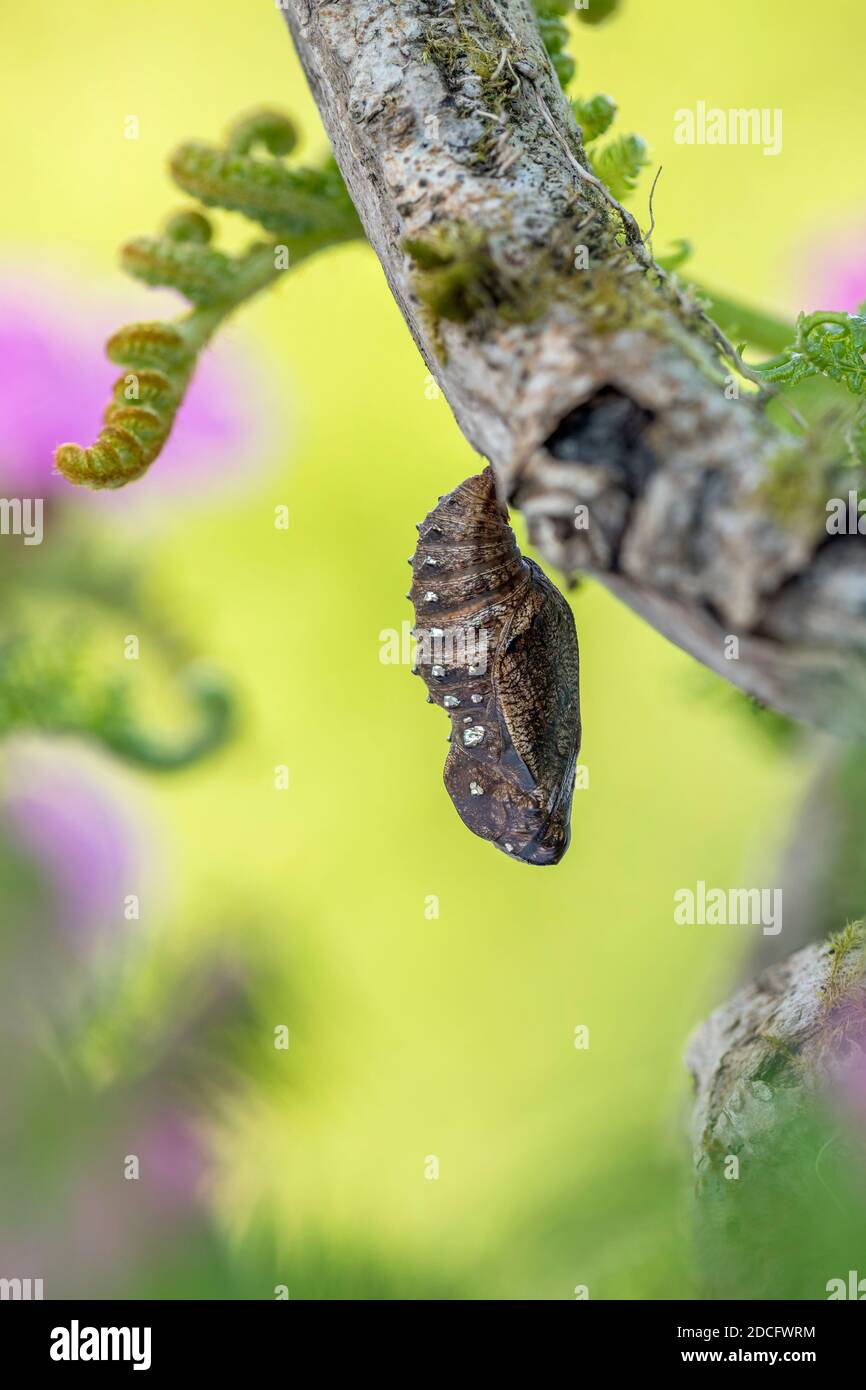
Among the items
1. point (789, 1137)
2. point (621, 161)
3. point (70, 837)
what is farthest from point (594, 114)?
point (70, 837)

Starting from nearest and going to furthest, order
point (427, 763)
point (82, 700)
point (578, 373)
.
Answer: point (578, 373)
point (82, 700)
point (427, 763)

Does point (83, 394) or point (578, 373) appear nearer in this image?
point (578, 373)

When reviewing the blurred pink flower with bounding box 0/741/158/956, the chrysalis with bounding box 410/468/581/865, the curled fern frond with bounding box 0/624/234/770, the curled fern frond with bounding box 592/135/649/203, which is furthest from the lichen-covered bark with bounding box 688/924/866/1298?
the blurred pink flower with bounding box 0/741/158/956

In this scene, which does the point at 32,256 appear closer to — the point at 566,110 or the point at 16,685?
the point at 16,685

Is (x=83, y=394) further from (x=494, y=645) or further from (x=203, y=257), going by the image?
(x=494, y=645)

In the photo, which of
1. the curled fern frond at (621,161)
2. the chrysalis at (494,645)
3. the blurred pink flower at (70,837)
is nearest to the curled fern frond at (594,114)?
the curled fern frond at (621,161)

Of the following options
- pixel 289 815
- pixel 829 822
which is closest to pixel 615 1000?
pixel 289 815

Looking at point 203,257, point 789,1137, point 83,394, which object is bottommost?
point 789,1137

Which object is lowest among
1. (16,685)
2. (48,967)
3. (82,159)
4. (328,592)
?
(48,967)
